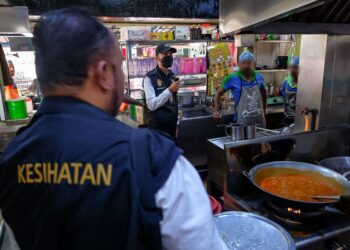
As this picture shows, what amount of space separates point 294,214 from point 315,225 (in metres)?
0.13

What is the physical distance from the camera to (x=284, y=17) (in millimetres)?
1222

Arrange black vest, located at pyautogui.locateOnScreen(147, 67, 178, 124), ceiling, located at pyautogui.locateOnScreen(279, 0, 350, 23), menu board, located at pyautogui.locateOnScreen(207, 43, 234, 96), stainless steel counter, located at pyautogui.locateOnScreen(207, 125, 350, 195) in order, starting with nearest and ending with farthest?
ceiling, located at pyautogui.locateOnScreen(279, 0, 350, 23) → stainless steel counter, located at pyautogui.locateOnScreen(207, 125, 350, 195) → black vest, located at pyautogui.locateOnScreen(147, 67, 178, 124) → menu board, located at pyautogui.locateOnScreen(207, 43, 234, 96)

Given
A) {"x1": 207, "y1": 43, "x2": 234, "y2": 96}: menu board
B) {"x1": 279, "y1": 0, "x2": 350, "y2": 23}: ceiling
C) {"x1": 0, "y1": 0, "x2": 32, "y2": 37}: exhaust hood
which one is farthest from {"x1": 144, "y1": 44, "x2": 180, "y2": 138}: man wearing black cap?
{"x1": 279, "y1": 0, "x2": 350, "y2": 23}: ceiling

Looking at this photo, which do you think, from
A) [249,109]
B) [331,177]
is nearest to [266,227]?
[331,177]

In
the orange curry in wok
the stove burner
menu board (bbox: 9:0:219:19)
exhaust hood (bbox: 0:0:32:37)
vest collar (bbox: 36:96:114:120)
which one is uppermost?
menu board (bbox: 9:0:219:19)

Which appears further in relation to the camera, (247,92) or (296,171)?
(247,92)

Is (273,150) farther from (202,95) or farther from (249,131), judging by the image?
(202,95)

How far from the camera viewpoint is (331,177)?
1567mm

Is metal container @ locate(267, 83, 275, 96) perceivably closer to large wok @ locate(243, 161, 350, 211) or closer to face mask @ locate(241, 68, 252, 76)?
face mask @ locate(241, 68, 252, 76)

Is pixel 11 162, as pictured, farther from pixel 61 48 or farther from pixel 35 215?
pixel 61 48

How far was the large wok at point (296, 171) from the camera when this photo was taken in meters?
1.26

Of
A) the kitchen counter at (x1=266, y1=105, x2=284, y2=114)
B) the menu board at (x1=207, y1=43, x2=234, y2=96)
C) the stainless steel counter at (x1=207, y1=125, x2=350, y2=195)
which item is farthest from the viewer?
the kitchen counter at (x1=266, y1=105, x2=284, y2=114)

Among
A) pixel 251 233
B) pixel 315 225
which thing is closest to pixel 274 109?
pixel 315 225

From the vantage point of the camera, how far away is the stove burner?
1321mm
